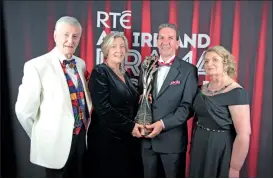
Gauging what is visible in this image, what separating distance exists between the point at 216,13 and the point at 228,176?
1.20m

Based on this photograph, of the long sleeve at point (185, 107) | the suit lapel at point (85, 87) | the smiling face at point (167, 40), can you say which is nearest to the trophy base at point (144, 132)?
the long sleeve at point (185, 107)

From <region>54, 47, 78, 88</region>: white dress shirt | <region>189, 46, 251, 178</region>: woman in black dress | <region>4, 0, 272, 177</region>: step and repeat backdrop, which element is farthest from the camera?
<region>4, 0, 272, 177</region>: step and repeat backdrop

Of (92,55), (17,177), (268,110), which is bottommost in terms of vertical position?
(17,177)

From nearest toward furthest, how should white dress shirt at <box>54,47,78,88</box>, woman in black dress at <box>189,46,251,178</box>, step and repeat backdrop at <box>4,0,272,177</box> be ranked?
woman in black dress at <box>189,46,251,178</box>, white dress shirt at <box>54,47,78,88</box>, step and repeat backdrop at <box>4,0,272,177</box>

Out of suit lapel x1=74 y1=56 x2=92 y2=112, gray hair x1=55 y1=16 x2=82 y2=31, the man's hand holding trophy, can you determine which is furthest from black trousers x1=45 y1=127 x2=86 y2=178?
gray hair x1=55 y1=16 x2=82 y2=31

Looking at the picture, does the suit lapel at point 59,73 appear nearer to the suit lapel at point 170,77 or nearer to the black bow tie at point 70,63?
the black bow tie at point 70,63

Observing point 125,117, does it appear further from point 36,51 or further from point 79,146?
point 36,51

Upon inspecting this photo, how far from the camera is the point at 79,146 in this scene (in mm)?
2039

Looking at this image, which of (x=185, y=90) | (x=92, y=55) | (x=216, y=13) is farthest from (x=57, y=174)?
(x=216, y=13)

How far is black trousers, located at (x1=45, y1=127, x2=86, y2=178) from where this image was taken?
2.01 metres

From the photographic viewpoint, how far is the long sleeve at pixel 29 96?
6.10 ft

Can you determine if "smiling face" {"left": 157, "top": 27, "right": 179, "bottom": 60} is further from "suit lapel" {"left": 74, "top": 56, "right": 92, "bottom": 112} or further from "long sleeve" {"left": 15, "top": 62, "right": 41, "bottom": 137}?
"long sleeve" {"left": 15, "top": 62, "right": 41, "bottom": 137}

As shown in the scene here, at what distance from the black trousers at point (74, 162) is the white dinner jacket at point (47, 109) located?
0.16ft

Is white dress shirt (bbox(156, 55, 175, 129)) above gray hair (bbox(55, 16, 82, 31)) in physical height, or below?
below
